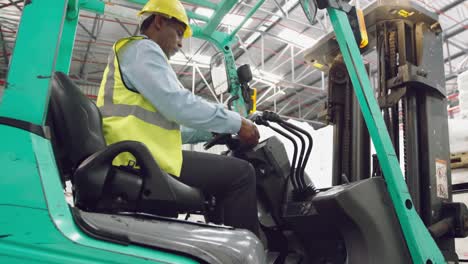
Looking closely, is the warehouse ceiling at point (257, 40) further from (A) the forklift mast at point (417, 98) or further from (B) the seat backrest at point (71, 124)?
(B) the seat backrest at point (71, 124)

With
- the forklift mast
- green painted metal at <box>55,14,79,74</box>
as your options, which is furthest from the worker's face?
the forklift mast

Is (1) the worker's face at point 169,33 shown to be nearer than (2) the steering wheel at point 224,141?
Yes

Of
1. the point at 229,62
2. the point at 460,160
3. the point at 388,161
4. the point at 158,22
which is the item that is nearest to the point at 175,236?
the point at 388,161

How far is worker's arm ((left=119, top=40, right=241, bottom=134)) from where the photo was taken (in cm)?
187

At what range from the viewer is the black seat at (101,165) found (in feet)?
5.22

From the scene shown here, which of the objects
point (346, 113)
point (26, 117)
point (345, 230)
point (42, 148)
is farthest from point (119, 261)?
point (346, 113)

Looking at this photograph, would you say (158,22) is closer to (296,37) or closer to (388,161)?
(388,161)

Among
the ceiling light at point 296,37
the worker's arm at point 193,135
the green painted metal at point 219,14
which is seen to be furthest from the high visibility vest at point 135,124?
the ceiling light at point 296,37

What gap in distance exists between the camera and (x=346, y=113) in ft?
10.4

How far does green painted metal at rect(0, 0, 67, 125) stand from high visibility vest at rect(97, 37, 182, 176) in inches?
23.9

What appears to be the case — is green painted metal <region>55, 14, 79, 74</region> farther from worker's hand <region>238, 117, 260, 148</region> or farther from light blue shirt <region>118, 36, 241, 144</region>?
worker's hand <region>238, 117, 260, 148</region>

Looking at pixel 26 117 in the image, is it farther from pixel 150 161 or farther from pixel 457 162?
pixel 457 162

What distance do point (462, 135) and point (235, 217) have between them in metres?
2.91

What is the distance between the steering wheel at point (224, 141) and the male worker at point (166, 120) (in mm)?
351
